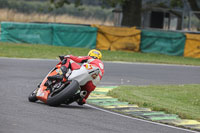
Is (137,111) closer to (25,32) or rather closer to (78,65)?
(78,65)

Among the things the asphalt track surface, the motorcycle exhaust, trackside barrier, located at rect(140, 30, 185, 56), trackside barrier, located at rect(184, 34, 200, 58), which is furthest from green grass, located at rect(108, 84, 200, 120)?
trackside barrier, located at rect(140, 30, 185, 56)

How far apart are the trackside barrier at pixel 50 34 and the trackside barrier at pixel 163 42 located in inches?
120

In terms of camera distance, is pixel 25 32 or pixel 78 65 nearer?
pixel 78 65

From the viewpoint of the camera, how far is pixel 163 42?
2994 centimetres

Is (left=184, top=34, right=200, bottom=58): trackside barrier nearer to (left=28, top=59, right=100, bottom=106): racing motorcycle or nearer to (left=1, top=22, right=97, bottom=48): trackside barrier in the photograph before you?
(left=1, top=22, right=97, bottom=48): trackside barrier

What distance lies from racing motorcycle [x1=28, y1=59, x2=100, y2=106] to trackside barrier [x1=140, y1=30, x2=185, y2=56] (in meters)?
19.5

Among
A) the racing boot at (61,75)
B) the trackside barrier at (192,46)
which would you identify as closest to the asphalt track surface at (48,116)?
the racing boot at (61,75)

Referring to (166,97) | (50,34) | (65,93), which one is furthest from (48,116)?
(50,34)

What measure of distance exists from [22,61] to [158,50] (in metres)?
11.9

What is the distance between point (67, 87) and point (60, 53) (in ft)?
50.2

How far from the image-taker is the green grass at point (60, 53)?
2342cm

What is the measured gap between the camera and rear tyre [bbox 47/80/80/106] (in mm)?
9961

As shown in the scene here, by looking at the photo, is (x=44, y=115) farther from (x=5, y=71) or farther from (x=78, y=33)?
(x=78, y=33)

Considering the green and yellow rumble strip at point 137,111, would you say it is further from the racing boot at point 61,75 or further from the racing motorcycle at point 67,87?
the racing boot at point 61,75
